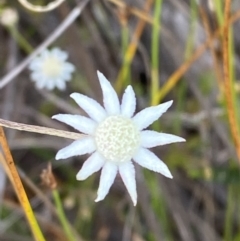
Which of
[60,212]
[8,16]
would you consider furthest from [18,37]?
[60,212]

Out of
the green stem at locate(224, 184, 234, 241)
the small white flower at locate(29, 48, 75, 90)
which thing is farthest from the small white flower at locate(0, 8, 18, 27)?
the green stem at locate(224, 184, 234, 241)

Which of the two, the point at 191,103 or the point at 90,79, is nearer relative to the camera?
the point at 90,79

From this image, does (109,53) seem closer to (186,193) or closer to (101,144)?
(186,193)

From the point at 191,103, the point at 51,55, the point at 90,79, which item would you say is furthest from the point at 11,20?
the point at 191,103

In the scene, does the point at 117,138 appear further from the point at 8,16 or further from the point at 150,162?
the point at 8,16

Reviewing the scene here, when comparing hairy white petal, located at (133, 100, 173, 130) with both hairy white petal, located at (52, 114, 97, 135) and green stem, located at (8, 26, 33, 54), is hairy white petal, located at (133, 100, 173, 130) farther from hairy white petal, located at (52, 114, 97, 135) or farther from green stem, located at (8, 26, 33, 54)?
green stem, located at (8, 26, 33, 54)

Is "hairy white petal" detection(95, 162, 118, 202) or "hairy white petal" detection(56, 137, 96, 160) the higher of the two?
"hairy white petal" detection(56, 137, 96, 160)
